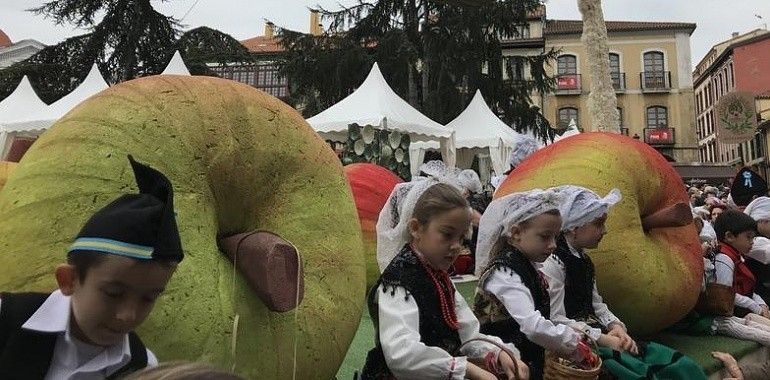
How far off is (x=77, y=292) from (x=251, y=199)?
81 cm

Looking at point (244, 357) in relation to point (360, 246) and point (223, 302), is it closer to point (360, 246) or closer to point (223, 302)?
point (223, 302)

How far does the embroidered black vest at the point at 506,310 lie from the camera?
2.64 m

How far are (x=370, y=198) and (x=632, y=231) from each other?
6.13 ft

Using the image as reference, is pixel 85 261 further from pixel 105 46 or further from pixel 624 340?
pixel 105 46

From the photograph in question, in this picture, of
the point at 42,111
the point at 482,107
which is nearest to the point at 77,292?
the point at 42,111

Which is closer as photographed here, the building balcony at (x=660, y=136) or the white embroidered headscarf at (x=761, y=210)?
the white embroidered headscarf at (x=761, y=210)

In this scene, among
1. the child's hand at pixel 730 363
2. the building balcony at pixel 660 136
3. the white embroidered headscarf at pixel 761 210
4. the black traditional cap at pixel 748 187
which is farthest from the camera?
the building balcony at pixel 660 136

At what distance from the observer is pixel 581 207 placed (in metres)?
3.11

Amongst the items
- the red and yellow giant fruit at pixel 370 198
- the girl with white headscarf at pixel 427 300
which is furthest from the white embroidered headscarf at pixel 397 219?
the red and yellow giant fruit at pixel 370 198

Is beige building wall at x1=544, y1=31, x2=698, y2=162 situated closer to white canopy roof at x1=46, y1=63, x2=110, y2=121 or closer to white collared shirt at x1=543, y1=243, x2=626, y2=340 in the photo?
white canopy roof at x1=46, y1=63, x2=110, y2=121

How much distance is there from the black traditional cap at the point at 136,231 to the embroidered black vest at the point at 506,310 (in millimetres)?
1678

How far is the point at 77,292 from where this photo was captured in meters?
1.22

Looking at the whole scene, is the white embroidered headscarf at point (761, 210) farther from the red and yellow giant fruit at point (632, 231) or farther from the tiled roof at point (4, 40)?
the tiled roof at point (4, 40)

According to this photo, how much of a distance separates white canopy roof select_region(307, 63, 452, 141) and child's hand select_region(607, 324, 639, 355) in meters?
6.00
